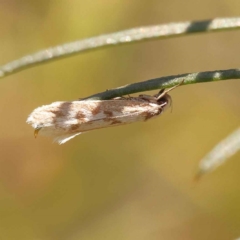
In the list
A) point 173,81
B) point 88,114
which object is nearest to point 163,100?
point 88,114

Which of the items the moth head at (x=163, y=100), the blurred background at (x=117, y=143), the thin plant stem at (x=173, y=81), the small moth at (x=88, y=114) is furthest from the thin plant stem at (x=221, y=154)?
the blurred background at (x=117, y=143)

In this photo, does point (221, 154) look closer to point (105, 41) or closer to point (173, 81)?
point (173, 81)

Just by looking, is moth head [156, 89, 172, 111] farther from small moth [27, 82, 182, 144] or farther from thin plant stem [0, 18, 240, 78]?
thin plant stem [0, 18, 240, 78]

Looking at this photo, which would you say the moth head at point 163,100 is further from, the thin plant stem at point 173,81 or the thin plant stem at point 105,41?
the thin plant stem at point 173,81

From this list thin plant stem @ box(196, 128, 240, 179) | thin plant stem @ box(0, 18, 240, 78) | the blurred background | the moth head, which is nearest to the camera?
thin plant stem @ box(196, 128, 240, 179)

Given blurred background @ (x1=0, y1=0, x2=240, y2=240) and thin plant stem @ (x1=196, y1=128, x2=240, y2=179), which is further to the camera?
blurred background @ (x1=0, y1=0, x2=240, y2=240)

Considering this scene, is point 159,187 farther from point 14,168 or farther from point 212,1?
point 212,1

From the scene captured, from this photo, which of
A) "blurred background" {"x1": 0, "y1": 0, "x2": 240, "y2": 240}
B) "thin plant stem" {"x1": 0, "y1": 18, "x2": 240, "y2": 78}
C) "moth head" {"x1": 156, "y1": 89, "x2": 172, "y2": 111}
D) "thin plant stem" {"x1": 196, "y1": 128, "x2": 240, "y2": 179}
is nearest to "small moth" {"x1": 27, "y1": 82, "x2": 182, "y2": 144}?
"moth head" {"x1": 156, "y1": 89, "x2": 172, "y2": 111}
